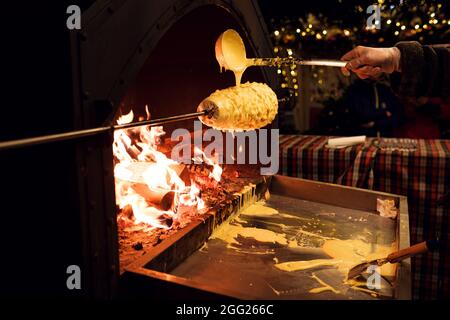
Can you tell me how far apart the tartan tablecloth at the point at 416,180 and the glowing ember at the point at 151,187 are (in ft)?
5.74

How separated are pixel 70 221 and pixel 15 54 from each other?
2.18ft

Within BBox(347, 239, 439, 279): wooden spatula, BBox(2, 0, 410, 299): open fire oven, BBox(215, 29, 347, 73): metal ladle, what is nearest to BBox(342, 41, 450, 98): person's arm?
BBox(215, 29, 347, 73): metal ladle

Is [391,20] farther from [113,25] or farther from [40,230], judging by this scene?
[40,230]

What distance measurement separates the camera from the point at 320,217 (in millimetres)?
2875

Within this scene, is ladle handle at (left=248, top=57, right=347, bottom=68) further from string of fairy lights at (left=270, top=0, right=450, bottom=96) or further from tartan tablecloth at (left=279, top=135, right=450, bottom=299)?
string of fairy lights at (left=270, top=0, right=450, bottom=96)

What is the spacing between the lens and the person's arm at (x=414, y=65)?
2533 mm

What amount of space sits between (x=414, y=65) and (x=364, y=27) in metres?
4.50

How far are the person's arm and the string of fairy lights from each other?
3066 millimetres

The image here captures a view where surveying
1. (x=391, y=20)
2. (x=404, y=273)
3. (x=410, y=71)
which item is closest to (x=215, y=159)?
(x=410, y=71)

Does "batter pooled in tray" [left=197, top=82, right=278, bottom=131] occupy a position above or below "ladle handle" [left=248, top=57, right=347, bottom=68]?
below

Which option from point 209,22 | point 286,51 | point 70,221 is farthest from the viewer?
point 209,22

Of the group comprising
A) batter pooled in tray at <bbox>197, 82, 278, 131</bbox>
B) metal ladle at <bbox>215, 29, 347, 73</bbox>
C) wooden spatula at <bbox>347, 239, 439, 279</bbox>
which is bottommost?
wooden spatula at <bbox>347, 239, 439, 279</bbox>

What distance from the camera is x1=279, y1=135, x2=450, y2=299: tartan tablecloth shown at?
386 cm

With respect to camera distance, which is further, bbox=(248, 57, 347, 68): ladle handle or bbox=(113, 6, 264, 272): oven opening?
bbox=(113, 6, 264, 272): oven opening
